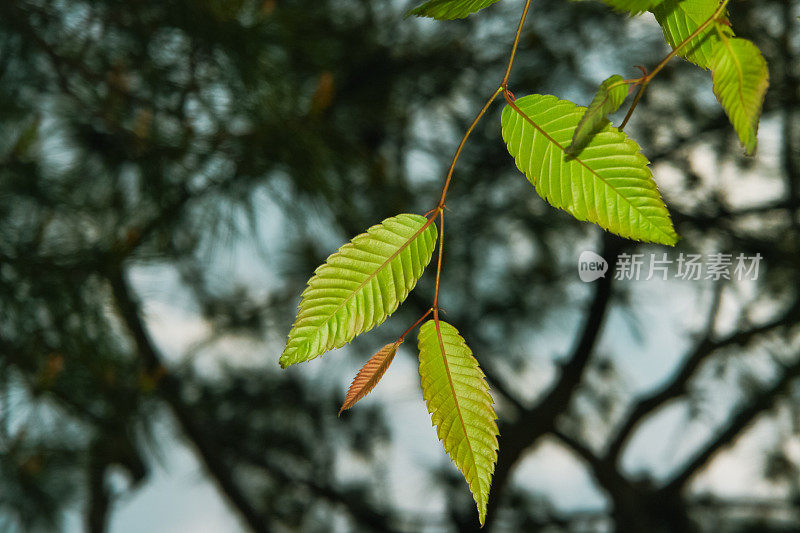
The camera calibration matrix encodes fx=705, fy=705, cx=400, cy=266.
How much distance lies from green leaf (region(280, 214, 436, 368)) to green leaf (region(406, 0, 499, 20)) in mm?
46

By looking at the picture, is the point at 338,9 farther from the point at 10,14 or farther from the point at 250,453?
the point at 250,453

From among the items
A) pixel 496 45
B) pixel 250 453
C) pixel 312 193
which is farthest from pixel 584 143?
pixel 250 453

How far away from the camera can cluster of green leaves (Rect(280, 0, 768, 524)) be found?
0.14 metres

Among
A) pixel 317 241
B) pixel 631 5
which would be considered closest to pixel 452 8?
pixel 631 5

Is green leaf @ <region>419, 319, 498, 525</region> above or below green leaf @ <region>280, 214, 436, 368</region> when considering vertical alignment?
below

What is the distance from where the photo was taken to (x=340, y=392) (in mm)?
1358

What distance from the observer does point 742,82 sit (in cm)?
13

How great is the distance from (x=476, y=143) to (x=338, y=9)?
1.03ft

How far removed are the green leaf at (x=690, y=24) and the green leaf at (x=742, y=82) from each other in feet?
0.03

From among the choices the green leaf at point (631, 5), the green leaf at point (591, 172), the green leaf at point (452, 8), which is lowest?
the green leaf at point (591, 172)

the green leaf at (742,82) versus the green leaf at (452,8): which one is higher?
the green leaf at (452,8)

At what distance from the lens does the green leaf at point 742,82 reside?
129mm

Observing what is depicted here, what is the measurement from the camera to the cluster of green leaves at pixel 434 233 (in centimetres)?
14

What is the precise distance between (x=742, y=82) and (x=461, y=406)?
82mm
